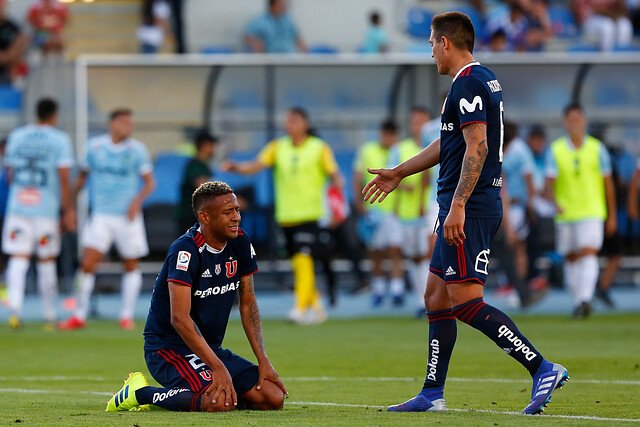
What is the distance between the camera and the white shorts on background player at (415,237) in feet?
46.0

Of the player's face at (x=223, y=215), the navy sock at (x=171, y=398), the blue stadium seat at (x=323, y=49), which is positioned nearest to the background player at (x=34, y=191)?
the navy sock at (x=171, y=398)

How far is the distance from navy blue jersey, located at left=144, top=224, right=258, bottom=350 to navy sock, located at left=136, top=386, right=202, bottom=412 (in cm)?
25

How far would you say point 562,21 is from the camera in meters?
23.5

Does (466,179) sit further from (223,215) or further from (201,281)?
(201,281)

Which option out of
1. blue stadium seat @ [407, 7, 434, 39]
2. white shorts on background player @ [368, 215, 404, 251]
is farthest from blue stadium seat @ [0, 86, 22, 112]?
blue stadium seat @ [407, 7, 434, 39]

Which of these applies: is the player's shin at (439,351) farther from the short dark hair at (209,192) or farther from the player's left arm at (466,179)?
the short dark hair at (209,192)

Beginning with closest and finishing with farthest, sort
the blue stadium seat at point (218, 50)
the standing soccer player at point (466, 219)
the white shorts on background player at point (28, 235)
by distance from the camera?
1. the standing soccer player at point (466, 219)
2. the white shorts on background player at point (28, 235)
3. the blue stadium seat at point (218, 50)

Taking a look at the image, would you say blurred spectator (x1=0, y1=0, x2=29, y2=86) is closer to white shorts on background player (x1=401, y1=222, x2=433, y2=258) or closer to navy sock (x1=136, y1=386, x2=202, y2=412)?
white shorts on background player (x1=401, y1=222, x2=433, y2=258)

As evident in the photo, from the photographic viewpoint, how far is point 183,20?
71.9 ft

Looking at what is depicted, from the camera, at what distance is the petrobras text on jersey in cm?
628

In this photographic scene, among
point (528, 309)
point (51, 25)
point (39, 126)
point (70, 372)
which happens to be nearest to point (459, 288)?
point (70, 372)

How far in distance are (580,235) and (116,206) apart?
529 cm

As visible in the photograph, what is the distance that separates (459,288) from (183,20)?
1674 centimetres

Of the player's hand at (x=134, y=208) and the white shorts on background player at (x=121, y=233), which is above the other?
the player's hand at (x=134, y=208)
